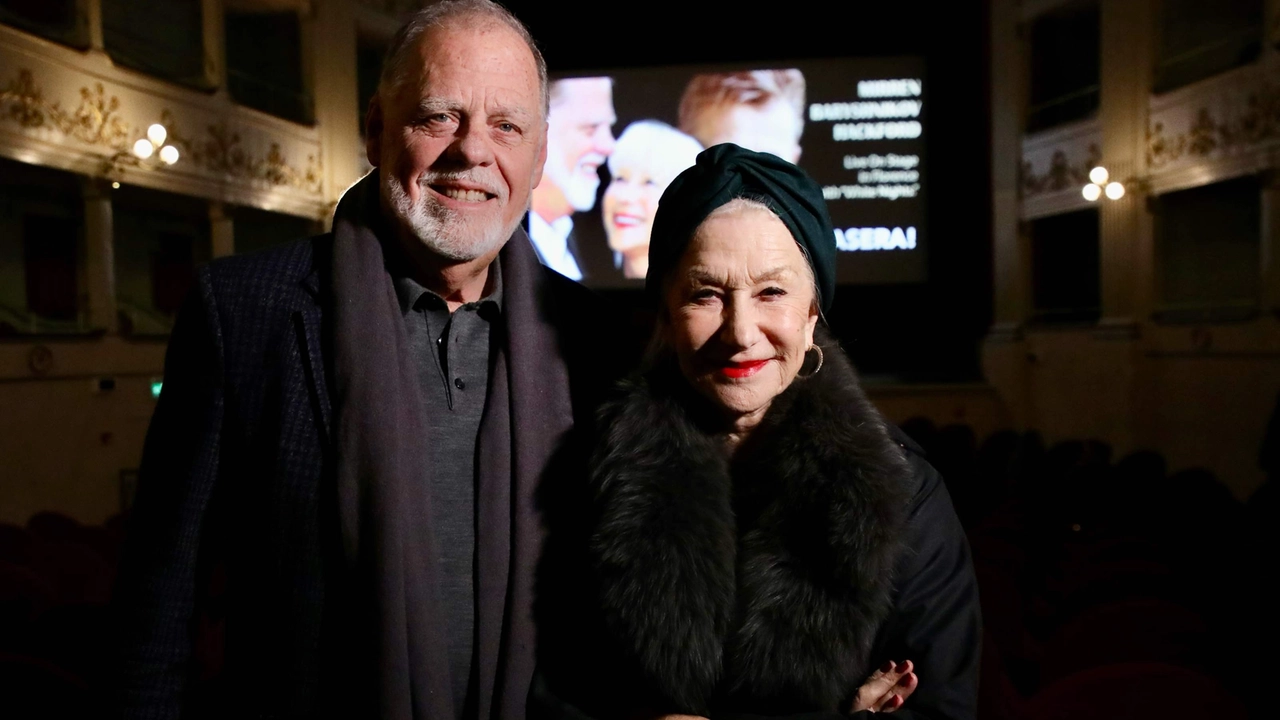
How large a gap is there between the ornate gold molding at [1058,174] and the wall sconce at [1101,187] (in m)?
0.35

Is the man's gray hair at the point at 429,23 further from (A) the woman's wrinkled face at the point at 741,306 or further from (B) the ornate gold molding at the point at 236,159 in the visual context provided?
(B) the ornate gold molding at the point at 236,159

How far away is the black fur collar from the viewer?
1318 mm

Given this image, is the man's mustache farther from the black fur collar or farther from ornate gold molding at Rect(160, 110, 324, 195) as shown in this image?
ornate gold molding at Rect(160, 110, 324, 195)

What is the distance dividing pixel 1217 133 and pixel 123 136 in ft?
31.4

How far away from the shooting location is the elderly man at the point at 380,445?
1.41m

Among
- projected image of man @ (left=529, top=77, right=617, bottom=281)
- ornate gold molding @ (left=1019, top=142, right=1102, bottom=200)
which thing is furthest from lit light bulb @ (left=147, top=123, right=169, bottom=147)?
ornate gold molding @ (left=1019, top=142, right=1102, bottom=200)

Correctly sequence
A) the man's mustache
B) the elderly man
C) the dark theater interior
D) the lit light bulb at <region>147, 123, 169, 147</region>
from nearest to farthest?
1. the elderly man
2. the man's mustache
3. the dark theater interior
4. the lit light bulb at <region>147, 123, 169, 147</region>

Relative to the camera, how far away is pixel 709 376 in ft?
4.63

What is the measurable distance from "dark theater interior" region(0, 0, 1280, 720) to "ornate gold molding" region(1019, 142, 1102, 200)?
0.11 feet

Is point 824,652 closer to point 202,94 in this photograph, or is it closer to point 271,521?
point 271,521

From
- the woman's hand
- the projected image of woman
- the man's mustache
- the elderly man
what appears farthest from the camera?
the projected image of woman

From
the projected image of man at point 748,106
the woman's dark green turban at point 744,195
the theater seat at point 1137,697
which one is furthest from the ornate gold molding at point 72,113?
the theater seat at point 1137,697

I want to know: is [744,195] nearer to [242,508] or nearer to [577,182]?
[242,508]

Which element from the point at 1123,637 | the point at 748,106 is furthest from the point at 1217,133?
the point at 1123,637
